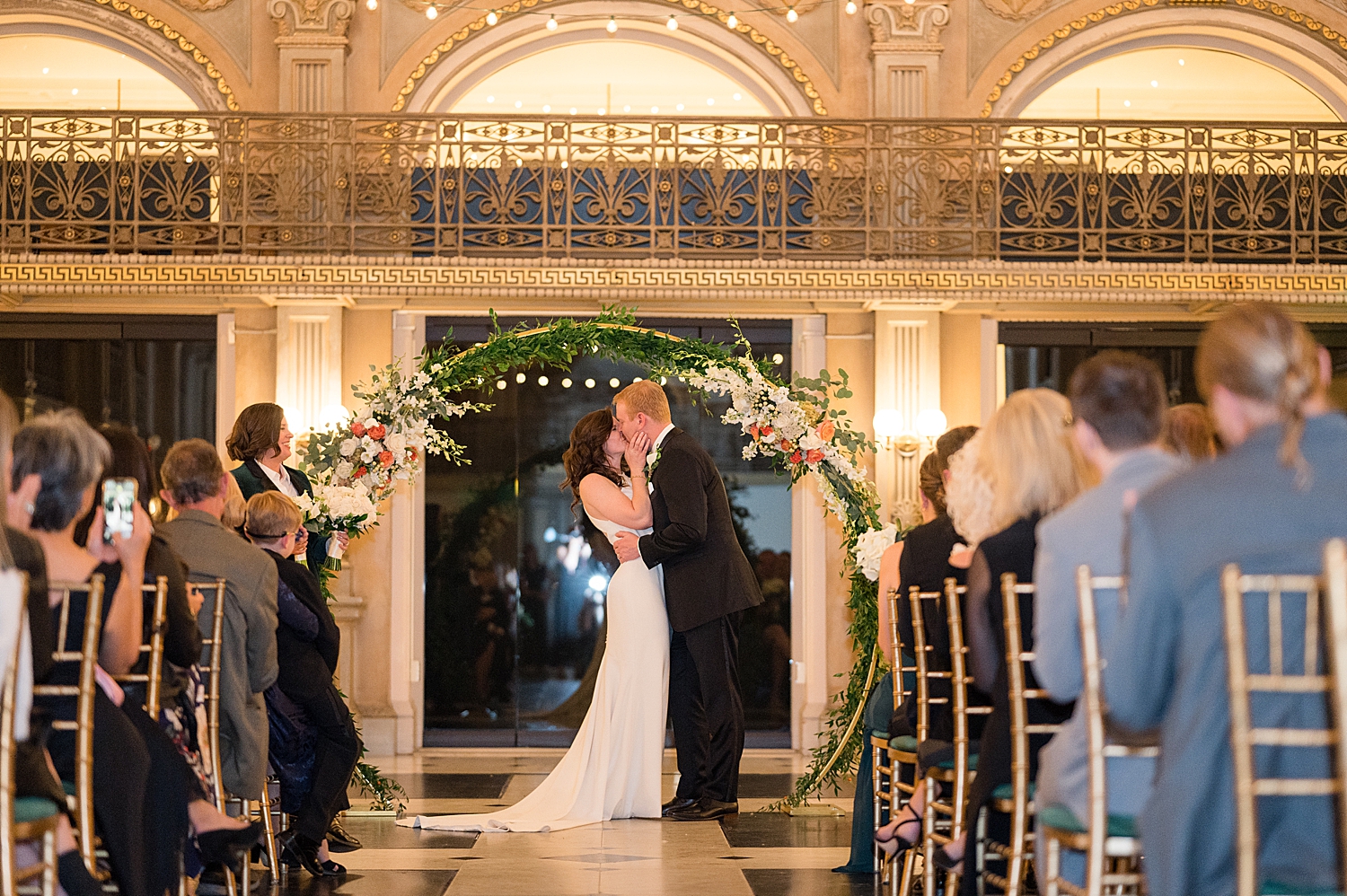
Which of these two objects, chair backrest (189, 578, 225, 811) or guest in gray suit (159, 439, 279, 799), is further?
guest in gray suit (159, 439, 279, 799)

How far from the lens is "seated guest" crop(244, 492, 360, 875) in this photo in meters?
5.37

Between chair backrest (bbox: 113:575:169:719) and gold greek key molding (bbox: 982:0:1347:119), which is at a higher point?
gold greek key molding (bbox: 982:0:1347:119)

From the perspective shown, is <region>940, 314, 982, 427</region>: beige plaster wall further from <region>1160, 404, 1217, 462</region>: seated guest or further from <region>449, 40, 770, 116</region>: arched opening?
<region>1160, 404, 1217, 462</region>: seated guest

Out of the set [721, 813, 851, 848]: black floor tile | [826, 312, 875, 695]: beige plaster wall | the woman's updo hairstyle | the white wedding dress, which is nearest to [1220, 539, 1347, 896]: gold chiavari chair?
the woman's updo hairstyle

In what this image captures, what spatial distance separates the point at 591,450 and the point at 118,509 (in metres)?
3.53

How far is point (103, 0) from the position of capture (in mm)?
10930

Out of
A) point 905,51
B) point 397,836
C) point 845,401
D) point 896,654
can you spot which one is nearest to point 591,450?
point 397,836

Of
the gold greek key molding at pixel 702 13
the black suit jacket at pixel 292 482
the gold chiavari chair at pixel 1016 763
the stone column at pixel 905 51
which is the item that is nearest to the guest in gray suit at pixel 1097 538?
the gold chiavari chair at pixel 1016 763

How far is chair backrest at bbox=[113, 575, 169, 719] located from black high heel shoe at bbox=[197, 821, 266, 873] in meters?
0.43

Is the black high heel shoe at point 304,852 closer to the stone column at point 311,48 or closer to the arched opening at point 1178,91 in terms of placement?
the stone column at point 311,48

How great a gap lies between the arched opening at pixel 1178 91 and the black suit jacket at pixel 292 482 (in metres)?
7.33

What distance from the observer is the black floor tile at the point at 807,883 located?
5.30 metres

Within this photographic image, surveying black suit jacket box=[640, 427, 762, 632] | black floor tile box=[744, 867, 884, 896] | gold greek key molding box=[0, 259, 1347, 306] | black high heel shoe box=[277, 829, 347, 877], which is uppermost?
gold greek key molding box=[0, 259, 1347, 306]

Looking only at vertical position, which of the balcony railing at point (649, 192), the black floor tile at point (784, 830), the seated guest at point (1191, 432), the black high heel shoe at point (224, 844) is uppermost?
the balcony railing at point (649, 192)
